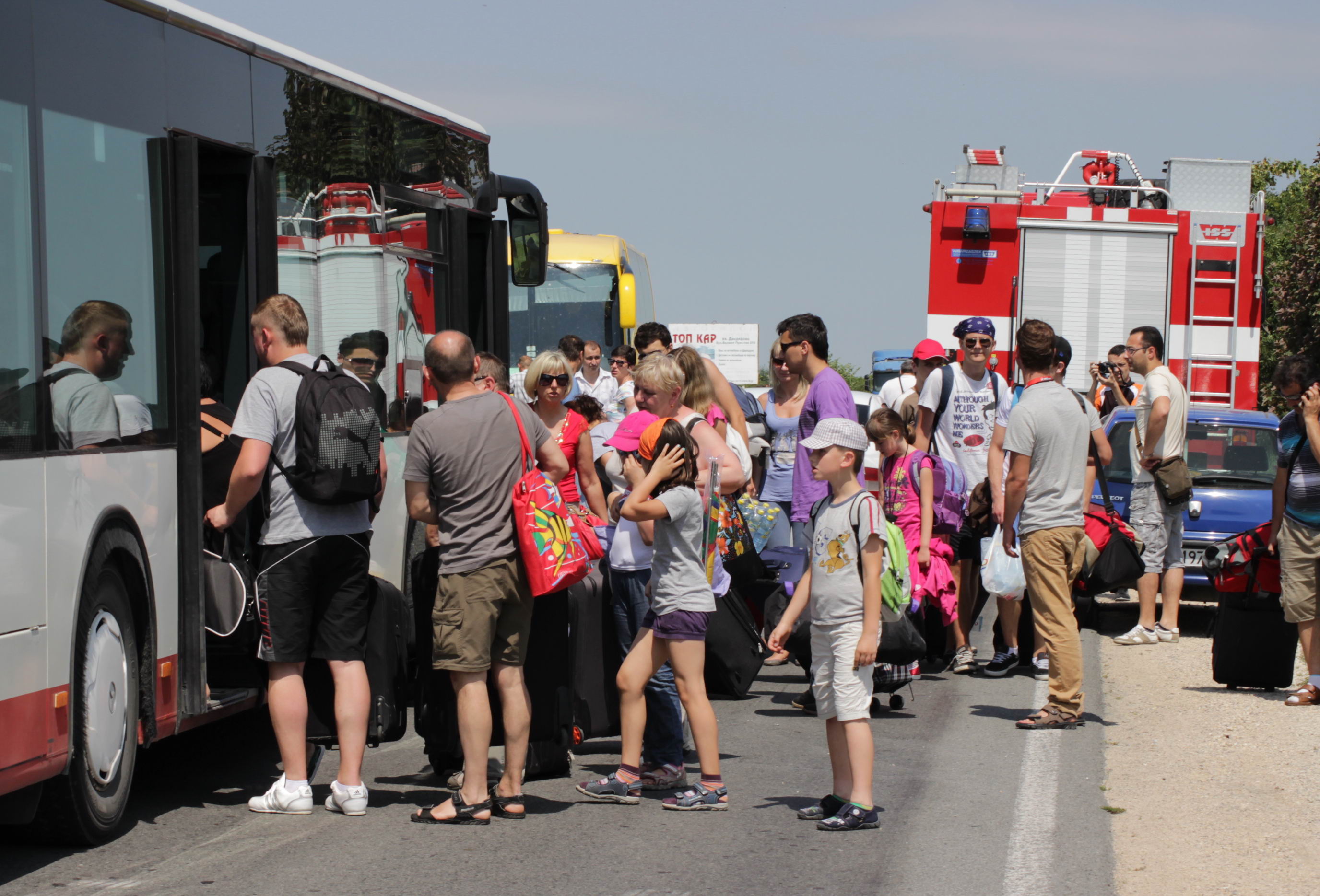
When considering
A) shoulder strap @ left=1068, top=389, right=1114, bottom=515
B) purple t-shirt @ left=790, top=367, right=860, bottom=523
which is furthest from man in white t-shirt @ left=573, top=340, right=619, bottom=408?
purple t-shirt @ left=790, top=367, right=860, bottom=523

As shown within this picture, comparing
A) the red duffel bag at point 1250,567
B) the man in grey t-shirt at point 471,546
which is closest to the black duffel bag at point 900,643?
the man in grey t-shirt at point 471,546

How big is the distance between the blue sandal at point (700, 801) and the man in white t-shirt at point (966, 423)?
14.2ft

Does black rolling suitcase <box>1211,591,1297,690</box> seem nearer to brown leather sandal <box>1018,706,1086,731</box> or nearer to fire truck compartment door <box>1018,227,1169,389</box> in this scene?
brown leather sandal <box>1018,706,1086,731</box>

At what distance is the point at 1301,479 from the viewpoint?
9.57m

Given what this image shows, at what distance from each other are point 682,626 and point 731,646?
105 centimetres

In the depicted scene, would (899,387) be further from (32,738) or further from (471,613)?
(32,738)

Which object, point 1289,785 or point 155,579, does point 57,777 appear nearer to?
point 155,579

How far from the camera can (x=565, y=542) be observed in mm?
6367

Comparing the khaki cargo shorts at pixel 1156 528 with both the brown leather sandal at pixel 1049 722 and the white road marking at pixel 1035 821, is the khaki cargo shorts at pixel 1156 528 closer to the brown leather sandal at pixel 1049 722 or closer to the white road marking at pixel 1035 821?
the brown leather sandal at pixel 1049 722

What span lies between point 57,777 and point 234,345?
7.25 feet

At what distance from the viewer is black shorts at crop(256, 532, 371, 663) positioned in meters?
6.32

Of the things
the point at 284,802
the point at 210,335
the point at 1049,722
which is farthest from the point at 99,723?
the point at 1049,722

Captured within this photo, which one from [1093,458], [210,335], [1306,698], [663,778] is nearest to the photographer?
[663,778]

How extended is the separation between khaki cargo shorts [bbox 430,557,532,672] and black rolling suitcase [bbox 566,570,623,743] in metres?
0.77
